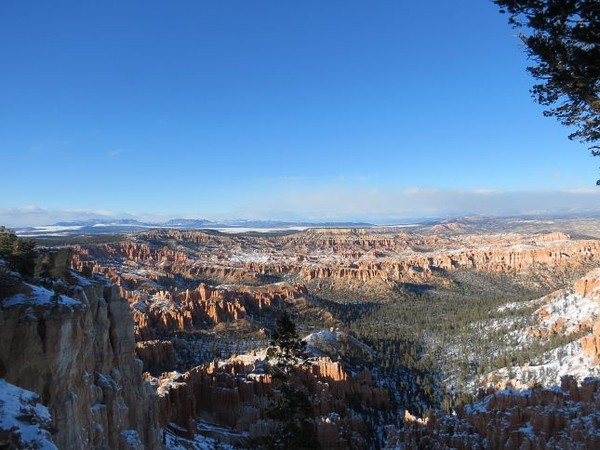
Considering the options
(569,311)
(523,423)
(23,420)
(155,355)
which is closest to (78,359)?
(23,420)

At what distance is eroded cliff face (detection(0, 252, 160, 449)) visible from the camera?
48.9 ft

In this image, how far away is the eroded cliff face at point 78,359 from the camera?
48.9 feet

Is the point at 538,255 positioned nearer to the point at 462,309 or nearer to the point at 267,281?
the point at 462,309

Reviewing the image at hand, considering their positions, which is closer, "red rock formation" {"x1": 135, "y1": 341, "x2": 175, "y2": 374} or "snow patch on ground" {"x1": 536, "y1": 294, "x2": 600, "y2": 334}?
"red rock formation" {"x1": 135, "y1": 341, "x2": 175, "y2": 374}

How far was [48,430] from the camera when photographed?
1107 centimetres

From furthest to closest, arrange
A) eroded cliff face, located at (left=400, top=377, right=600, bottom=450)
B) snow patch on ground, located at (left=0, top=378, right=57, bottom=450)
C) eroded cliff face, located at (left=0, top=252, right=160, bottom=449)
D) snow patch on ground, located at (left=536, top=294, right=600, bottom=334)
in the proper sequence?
1. snow patch on ground, located at (left=536, top=294, right=600, bottom=334)
2. eroded cliff face, located at (left=400, top=377, right=600, bottom=450)
3. eroded cliff face, located at (left=0, top=252, right=160, bottom=449)
4. snow patch on ground, located at (left=0, top=378, right=57, bottom=450)

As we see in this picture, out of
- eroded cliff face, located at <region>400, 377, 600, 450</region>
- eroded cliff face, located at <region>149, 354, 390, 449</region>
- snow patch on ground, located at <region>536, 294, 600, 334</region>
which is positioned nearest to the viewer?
eroded cliff face, located at <region>400, 377, 600, 450</region>

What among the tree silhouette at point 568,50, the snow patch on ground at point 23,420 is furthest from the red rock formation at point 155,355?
the tree silhouette at point 568,50

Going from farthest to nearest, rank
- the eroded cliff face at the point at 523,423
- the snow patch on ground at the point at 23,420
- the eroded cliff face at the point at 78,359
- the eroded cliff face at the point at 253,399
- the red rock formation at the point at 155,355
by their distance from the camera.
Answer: the red rock formation at the point at 155,355 → the eroded cliff face at the point at 253,399 → the eroded cliff face at the point at 523,423 → the eroded cliff face at the point at 78,359 → the snow patch on ground at the point at 23,420

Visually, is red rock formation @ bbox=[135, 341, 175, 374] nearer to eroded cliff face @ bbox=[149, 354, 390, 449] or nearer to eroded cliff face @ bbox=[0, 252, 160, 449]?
eroded cliff face @ bbox=[149, 354, 390, 449]

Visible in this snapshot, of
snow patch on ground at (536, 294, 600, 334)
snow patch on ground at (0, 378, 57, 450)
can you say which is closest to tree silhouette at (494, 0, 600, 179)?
snow patch on ground at (0, 378, 57, 450)

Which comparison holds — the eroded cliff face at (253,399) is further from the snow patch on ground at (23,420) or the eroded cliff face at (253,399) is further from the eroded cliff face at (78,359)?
the snow patch on ground at (23,420)

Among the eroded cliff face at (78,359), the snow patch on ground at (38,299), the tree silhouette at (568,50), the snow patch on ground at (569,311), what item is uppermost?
the tree silhouette at (568,50)

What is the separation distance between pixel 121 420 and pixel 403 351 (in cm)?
7012
